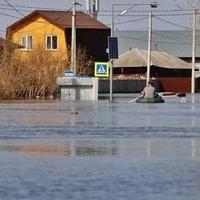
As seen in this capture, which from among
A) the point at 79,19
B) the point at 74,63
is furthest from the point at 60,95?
the point at 79,19

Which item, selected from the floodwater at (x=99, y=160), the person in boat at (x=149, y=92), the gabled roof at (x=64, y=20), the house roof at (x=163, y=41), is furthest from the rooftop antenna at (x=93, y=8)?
the floodwater at (x=99, y=160)

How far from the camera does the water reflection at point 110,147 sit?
17484 mm

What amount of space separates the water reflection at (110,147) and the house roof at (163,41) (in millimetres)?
84358

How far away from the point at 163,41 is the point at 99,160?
91609 millimetres

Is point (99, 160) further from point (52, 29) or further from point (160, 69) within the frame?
point (160, 69)

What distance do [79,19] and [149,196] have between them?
7807cm

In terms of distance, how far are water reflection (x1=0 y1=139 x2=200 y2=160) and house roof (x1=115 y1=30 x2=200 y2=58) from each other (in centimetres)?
8436

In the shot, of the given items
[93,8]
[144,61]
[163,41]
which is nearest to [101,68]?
[144,61]

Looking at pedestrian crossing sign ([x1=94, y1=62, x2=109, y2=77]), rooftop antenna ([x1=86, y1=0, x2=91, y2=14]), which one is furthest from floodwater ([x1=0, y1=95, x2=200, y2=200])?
rooftop antenna ([x1=86, y1=0, x2=91, y2=14])

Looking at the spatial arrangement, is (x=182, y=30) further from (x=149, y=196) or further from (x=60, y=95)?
(x=149, y=196)

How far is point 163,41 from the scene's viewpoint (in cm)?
10719

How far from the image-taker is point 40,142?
795 inches

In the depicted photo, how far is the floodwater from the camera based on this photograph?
40.0ft

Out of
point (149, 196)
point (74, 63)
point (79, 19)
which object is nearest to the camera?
point (149, 196)
